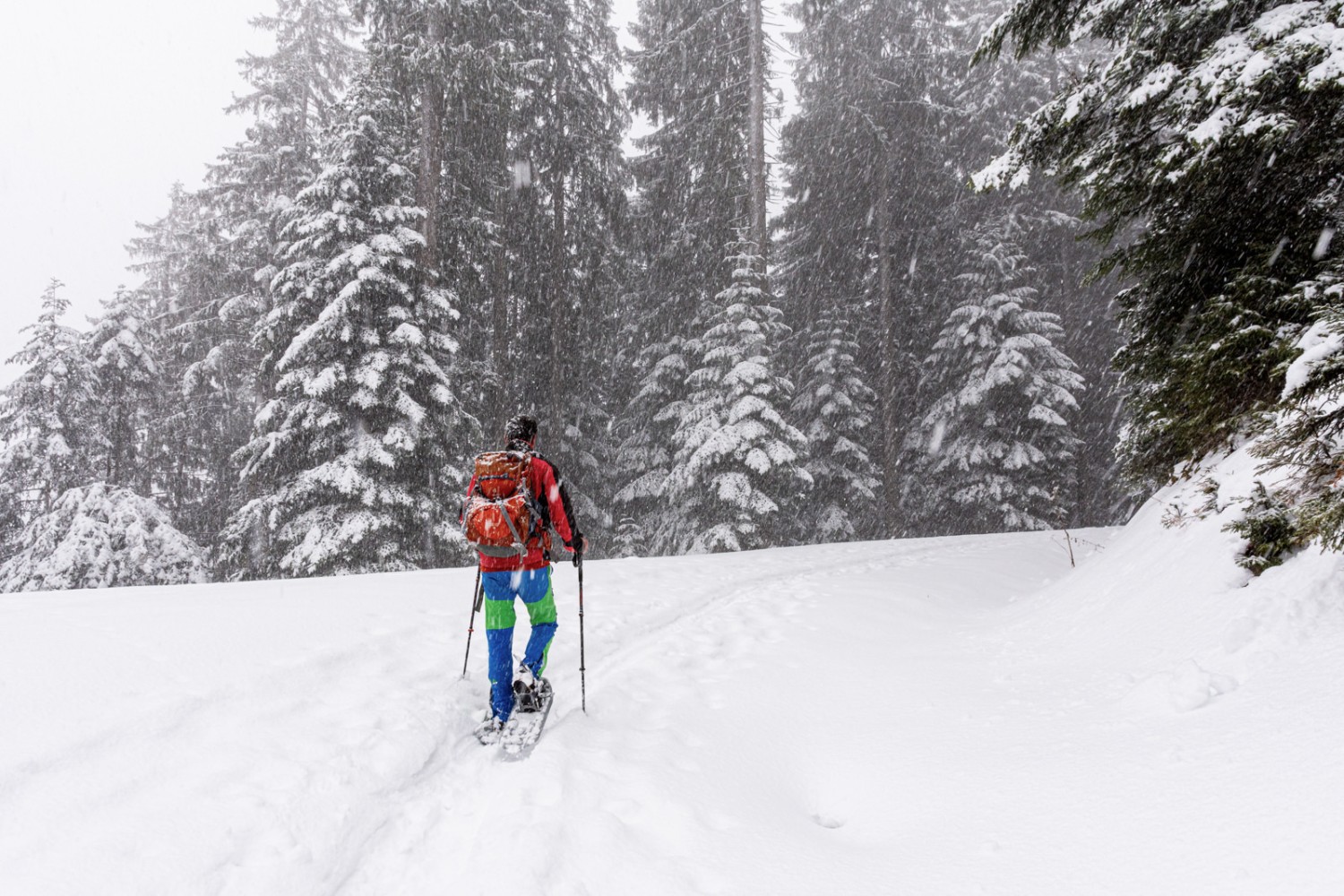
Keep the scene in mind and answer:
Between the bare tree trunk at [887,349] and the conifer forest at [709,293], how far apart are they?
28cm

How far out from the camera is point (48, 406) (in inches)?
683

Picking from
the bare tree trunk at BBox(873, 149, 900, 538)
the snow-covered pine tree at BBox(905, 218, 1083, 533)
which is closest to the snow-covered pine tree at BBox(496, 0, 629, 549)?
the bare tree trunk at BBox(873, 149, 900, 538)

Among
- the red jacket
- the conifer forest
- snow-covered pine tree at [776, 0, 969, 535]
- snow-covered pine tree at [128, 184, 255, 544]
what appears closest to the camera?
the red jacket

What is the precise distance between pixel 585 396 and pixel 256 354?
932cm

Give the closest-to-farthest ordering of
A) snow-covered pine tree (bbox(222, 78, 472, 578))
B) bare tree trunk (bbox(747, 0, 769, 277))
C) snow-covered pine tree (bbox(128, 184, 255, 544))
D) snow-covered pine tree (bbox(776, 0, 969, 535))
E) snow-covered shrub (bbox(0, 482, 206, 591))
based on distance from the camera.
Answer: snow-covered pine tree (bbox(222, 78, 472, 578)) < snow-covered shrub (bbox(0, 482, 206, 591)) < bare tree trunk (bbox(747, 0, 769, 277)) < snow-covered pine tree (bbox(128, 184, 255, 544)) < snow-covered pine tree (bbox(776, 0, 969, 535))

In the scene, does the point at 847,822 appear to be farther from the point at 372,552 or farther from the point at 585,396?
the point at 585,396

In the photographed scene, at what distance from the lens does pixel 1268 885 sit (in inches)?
94.7

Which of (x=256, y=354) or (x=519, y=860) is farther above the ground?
(x=256, y=354)

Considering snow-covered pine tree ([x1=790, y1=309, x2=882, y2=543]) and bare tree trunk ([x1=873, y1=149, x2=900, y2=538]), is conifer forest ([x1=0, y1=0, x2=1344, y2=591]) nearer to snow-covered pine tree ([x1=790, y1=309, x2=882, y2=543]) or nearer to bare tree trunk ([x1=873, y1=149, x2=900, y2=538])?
→ snow-covered pine tree ([x1=790, y1=309, x2=882, y2=543])

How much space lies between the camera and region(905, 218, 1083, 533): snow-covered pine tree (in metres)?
20.4

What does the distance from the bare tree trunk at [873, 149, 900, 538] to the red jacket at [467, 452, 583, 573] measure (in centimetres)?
1832

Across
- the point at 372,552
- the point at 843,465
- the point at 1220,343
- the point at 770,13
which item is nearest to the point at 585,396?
the point at 843,465

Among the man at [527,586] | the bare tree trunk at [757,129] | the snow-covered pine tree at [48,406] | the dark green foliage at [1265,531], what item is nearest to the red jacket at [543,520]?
the man at [527,586]

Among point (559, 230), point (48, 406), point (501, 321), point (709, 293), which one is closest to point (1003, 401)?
point (709, 293)
